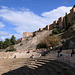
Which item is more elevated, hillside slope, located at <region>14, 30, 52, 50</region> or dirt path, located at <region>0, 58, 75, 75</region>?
hillside slope, located at <region>14, 30, 52, 50</region>

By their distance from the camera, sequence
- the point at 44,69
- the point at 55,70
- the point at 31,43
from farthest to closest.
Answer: the point at 31,43
the point at 44,69
the point at 55,70

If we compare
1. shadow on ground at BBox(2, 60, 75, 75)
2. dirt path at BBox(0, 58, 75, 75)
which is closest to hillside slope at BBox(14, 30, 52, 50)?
dirt path at BBox(0, 58, 75, 75)

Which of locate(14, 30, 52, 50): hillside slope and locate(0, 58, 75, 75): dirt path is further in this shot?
locate(14, 30, 52, 50): hillside slope

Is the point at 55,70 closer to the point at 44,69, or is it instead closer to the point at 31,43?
the point at 44,69

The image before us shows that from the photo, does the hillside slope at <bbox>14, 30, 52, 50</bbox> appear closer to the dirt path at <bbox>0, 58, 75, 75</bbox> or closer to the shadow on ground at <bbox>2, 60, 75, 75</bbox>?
the dirt path at <bbox>0, 58, 75, 75</bbox>

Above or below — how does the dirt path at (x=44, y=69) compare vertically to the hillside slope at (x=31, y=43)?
below

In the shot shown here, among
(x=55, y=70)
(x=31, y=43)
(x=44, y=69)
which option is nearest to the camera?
(x=55, y=70)

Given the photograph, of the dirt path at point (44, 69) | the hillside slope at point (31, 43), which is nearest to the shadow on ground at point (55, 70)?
the dirt path at point (44, 69)

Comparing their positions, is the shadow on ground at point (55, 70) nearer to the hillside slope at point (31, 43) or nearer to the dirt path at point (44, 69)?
the dirt path at point (44, 69)

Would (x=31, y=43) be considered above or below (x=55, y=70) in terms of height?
above

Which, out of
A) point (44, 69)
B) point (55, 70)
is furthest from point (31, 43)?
point (55, 70)

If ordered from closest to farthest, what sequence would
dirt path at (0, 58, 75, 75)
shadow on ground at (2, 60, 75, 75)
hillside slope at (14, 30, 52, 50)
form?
shadow on ground at (2, 60, 75, 75)
dirt path at (0, 58, 75, 75)
hillside slope at (14, 30, 52, 50)

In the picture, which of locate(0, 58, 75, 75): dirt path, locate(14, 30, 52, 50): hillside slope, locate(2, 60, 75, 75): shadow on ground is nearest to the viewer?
locate(2, 60, 75, 75): shadow on ground

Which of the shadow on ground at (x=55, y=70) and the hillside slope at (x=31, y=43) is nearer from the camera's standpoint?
the shadow on ground at (x=55, y=70)
